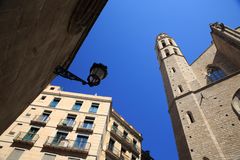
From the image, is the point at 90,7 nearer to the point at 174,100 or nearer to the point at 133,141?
the point at 174,100

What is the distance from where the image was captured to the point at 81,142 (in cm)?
1433

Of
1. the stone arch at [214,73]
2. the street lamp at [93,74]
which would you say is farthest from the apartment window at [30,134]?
the stone arch at [214,73]

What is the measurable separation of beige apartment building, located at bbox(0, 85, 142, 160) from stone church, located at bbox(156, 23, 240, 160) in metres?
5.16

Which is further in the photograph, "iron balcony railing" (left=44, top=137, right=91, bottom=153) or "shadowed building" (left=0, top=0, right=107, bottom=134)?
"iron balcony railing" (left=44, top=137, right=91, bottom=153)

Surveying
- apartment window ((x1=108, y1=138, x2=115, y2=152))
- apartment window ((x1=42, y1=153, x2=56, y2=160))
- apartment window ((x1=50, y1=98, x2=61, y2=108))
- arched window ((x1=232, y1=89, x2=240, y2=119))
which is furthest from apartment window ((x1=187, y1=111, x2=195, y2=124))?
apartment window ((x1=50, y1=98, x2=61, y2=108))

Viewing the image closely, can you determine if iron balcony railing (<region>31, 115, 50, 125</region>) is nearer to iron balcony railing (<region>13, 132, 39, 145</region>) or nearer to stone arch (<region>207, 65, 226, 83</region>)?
iron balcony railing (<region>13, 132, 39, 145</region>)

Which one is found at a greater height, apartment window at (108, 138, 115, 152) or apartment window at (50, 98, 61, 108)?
apartment window at (50, 98, 61, 108)

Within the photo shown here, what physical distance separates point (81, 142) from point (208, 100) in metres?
9.95

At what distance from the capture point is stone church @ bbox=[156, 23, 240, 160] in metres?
11.4

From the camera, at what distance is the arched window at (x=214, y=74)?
62.1ft

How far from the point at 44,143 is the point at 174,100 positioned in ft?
34.5

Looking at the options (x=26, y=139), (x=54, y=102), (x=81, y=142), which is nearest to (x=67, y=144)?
(x=81, y=142)

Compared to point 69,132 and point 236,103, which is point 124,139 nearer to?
point 69,132

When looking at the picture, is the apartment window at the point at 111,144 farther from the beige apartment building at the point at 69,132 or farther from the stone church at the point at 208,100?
the stone church at the point at 208,100
